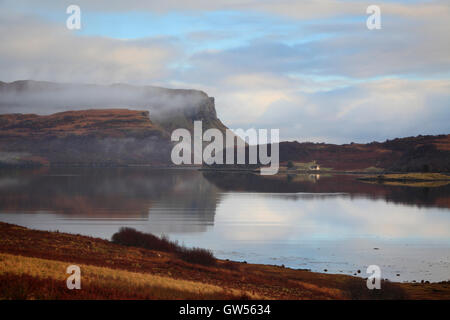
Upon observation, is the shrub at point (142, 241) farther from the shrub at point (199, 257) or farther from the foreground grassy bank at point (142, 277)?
the shrub at point (199, 257)

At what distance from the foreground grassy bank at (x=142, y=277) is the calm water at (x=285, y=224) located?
551cm

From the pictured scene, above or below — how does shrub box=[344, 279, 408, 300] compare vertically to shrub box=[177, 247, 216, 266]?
below

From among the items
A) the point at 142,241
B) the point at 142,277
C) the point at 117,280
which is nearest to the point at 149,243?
the point at 142,241

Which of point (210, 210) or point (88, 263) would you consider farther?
point (210, 210)

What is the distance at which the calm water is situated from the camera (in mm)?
36188

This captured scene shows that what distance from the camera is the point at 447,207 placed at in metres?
76.1

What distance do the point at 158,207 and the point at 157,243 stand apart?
37218 mm

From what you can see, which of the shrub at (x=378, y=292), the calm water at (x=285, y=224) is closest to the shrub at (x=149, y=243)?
the calm water at (x=285, y=224)

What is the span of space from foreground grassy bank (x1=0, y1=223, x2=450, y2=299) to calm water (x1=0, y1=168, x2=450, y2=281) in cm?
551

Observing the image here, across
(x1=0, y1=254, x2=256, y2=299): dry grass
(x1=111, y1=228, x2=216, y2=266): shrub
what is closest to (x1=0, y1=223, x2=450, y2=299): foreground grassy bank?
(x1=0, y1=254, x2=256, y2=299): dry grass

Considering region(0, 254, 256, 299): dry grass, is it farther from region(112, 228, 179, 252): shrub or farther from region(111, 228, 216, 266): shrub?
region(112, 228, 179, 252): shrub

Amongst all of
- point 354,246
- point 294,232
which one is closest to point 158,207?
point 294,232
